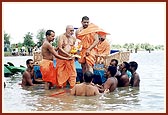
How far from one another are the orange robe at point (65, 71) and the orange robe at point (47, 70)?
→ 156mm

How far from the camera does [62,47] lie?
36.3ft

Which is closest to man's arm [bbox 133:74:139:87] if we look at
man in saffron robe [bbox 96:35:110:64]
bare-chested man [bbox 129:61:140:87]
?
bare-chested man [bbox 129:61:140:87]

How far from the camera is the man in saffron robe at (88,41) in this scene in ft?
35.9

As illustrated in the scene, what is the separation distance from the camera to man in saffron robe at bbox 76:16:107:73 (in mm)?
10930

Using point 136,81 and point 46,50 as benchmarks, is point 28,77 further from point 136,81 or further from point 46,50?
point 136,81

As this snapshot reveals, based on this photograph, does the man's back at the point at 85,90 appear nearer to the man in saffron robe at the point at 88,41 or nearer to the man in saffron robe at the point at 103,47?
the man in saffron robe at the point at 88,41

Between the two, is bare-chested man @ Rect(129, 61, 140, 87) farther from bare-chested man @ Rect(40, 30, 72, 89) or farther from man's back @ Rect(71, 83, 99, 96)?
man's back @ Rect(71, 83, 99, 96)

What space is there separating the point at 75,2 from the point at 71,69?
2.64 metres

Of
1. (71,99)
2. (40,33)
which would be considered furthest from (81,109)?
(40,33)

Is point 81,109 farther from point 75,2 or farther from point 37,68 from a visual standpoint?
point 37,68

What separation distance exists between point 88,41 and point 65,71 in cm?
94

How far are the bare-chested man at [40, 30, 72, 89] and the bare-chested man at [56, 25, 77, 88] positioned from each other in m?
0.15

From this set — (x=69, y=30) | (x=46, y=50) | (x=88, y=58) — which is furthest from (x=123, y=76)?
(x=46, y=50)

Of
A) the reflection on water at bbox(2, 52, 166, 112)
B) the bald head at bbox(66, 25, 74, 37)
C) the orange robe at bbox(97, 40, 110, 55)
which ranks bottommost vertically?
the reflection on water at bbox(2, 52, 166, 112)
